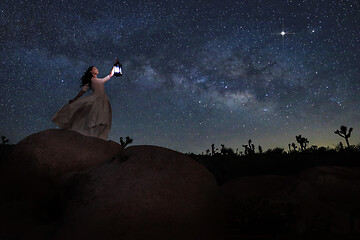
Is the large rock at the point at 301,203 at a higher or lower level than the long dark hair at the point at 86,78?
lower

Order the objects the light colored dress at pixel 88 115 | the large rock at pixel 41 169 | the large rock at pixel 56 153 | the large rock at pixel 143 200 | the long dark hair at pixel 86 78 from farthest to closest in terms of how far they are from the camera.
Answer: the long dark hair at pixel 86 78
the light colored dress at pixel 88 115
the large rock at pixel 56 153
the large rock at pixel 41 169
the large rock at pixel 143 200

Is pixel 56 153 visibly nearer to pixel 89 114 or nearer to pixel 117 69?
pixel 89 114

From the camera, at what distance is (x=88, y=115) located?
6984 millimetres

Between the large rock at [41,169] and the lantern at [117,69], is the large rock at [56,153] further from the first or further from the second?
the lantern at [117,69]

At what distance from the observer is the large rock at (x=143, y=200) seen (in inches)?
127

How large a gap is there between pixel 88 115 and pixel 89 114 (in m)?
0.05

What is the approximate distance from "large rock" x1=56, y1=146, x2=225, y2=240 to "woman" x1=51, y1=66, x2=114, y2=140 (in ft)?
9.90

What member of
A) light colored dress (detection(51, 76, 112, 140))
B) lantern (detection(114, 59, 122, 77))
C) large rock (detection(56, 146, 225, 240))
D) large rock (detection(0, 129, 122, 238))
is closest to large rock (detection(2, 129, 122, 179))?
large rock (detection(0, 129, 122, 238))

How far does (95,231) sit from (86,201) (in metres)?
0.53

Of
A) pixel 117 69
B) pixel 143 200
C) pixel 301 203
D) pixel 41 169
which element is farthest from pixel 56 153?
pixel 301 203

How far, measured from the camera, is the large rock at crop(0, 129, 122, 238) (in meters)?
4.36

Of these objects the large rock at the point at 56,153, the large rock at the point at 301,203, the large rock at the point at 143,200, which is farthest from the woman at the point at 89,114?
the large rock at the point at 301,203

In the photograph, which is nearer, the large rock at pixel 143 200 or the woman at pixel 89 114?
the large rock at pixel 143 200

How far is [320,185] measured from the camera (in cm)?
484
